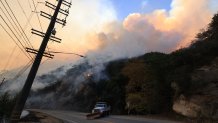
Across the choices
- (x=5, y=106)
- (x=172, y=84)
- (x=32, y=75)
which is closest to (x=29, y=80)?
(x=32, y=75)

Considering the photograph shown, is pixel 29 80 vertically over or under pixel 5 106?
over

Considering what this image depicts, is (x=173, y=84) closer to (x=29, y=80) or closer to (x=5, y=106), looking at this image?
(x=5, y=106)

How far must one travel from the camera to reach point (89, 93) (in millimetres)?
107812

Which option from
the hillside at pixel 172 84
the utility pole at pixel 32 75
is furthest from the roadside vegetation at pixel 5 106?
the hillside at pixel 172 84

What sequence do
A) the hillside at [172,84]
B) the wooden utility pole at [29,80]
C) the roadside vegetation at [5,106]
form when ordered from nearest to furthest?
1. the wooden utility pole at [29,80]
2. the roadside vegetation at [5,106]
3. the hillside at [172,84]

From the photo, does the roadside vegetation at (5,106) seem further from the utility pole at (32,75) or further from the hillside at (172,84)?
the hillside at (172,84)

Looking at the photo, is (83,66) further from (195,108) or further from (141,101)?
(195,108)

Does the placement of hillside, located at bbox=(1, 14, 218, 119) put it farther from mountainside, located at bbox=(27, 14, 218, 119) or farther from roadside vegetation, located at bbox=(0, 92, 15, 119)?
roadside vegetation, located at bbox=(0, 92, 15, 119)

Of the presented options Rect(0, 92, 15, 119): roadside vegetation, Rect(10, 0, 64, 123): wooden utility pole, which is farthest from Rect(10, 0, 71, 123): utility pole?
Rect(0, 92, 15, 119): roadside vegetation

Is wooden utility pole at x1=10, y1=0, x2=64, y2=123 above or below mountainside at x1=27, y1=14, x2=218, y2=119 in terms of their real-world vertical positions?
below

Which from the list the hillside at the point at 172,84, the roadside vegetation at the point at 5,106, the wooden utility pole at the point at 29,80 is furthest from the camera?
the hillside at the point at 172,84

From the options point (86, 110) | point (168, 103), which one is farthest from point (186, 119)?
point (86, 110)

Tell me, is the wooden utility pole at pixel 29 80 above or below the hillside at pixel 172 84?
below

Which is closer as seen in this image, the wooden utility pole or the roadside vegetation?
the wooden utility pole
